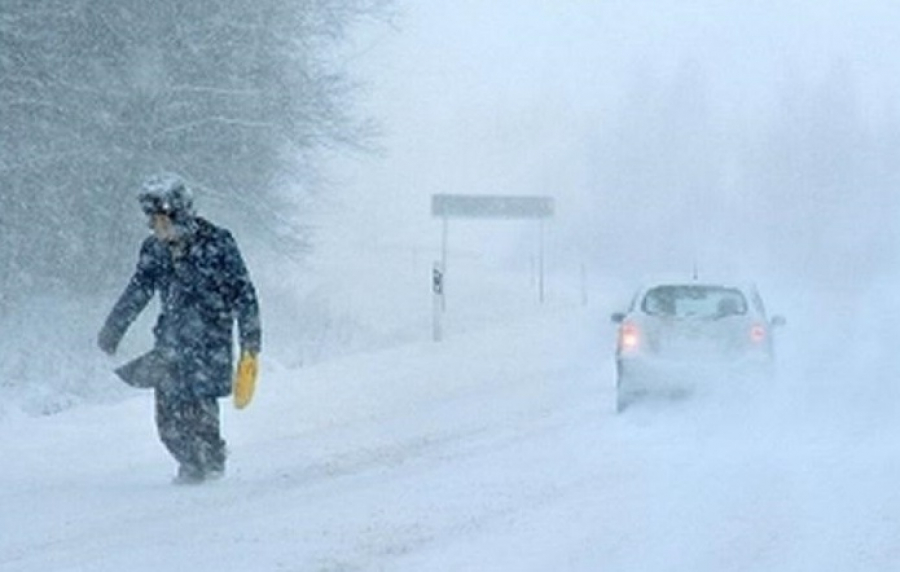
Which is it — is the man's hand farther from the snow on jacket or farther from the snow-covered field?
the snow-covered field

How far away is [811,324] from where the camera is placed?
3322cm

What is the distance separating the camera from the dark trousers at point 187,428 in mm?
9680

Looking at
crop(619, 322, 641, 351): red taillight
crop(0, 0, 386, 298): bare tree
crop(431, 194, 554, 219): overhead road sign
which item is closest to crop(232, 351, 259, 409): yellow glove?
crop(619, 322, 641, 351): red taillight

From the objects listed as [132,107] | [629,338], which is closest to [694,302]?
[629,338]

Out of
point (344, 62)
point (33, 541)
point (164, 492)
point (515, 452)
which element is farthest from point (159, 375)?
point (344, 62)

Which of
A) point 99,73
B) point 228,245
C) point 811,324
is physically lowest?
point 811,324

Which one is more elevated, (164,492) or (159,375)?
(159,375)

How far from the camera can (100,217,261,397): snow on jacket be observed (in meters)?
9.67

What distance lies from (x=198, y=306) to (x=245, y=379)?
1.85 feet

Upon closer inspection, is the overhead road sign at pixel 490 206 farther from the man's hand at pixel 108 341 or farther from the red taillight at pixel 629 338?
the man's hand at pixel 108 341

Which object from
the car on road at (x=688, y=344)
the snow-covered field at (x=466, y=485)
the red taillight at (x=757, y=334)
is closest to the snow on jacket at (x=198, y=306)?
the snow-covered field at (x=466, y=485)

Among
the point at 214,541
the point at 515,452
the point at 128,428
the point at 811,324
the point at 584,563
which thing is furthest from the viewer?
the point at 811,324

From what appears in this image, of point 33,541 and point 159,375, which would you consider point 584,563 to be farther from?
point 159,375

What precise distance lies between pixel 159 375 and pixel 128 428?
3.11m
